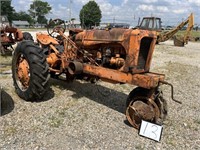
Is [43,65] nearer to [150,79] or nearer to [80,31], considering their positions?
[80,31]

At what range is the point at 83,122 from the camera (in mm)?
4543

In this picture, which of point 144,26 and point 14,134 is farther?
point 144,26

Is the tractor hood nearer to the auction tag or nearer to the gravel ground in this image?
the gravel ground

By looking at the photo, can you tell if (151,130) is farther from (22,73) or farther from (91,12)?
(91,12)

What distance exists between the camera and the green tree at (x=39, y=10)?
9836cm

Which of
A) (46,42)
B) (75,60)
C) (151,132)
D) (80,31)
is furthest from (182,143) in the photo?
(46,42)

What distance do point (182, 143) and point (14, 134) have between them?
253 cm

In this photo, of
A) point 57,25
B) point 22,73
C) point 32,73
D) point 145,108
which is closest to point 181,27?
point 57,25

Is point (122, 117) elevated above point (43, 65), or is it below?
below

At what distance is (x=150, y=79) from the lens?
4.14 meters

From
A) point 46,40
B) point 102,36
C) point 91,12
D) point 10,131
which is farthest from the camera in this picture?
point 91,12

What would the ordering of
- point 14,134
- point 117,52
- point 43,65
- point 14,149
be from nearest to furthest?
point 14,149 < point 14,134 < point 117,52 < point 43,65

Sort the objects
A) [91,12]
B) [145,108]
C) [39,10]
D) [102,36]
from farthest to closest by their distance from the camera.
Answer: [39,10], [91,12], [102,36], [145,108]

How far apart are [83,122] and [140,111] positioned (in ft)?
3.24
